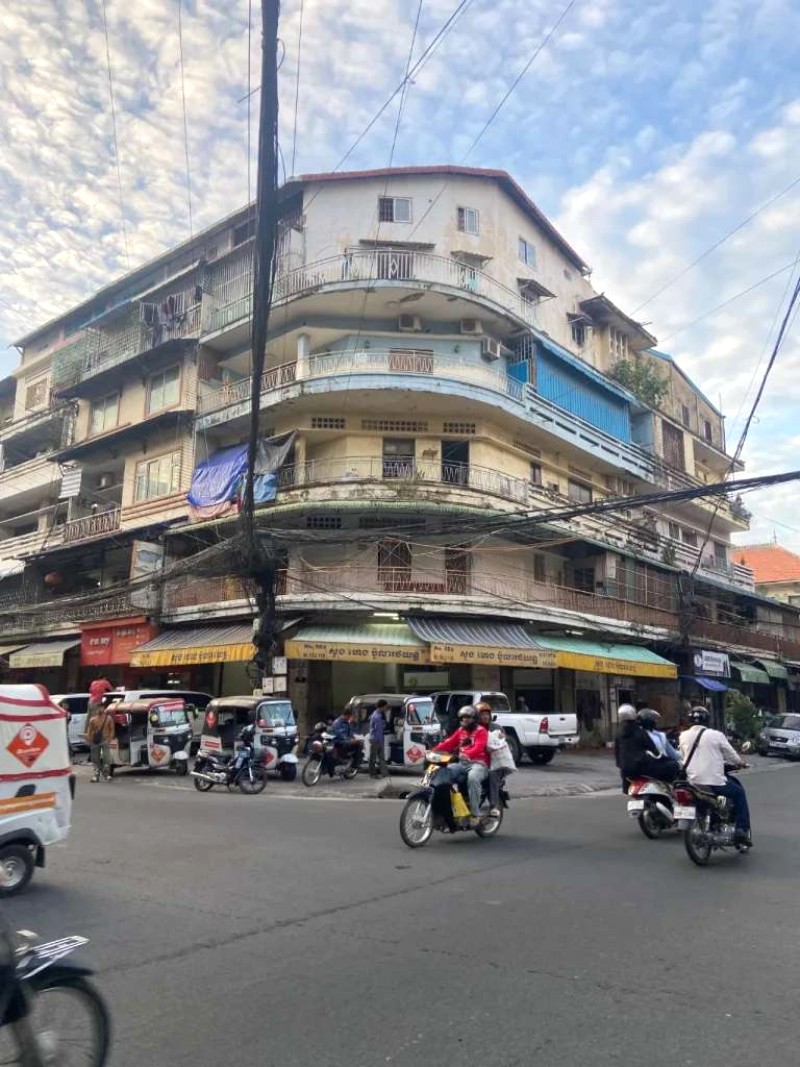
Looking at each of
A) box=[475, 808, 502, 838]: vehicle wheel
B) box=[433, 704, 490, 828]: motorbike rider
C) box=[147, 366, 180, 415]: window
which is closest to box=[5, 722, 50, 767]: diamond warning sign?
box=[433, 704, 490, 828]: motorbike rider

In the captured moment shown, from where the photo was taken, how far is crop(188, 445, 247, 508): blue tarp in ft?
83.4

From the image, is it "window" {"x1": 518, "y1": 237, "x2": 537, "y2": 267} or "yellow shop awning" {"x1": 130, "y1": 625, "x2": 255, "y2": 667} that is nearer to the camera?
"yellow shop awning" {"x1": 130, "y1": 625, "x2": 255, "y2": 667}

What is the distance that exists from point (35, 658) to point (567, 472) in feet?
68.6

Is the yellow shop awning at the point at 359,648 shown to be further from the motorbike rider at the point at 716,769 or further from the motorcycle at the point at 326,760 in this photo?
the motorbike rider at the point at 716,769

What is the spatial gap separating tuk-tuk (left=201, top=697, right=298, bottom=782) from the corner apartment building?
177 inches

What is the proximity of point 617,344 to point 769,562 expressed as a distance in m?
29.7

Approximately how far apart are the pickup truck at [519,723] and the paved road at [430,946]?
35.2ft

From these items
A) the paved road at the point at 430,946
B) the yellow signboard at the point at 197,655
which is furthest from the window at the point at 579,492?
the paved road at the point at 430,946

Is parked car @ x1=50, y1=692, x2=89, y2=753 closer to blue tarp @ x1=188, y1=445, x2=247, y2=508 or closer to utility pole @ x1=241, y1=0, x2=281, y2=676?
blue tarp @ x1=188, y1=445, x2=247, y2=508

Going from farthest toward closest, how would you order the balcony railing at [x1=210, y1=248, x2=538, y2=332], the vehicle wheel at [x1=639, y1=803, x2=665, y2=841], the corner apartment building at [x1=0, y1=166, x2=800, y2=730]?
the balcony railing at [x1=210, y1=248, x2=538, y2=332] → the corner apartment building at [x1=0, y1=166, x2=800, y2=730] → the vehicle wheel at [x1=639, y1=803, x2=665, y2=841]

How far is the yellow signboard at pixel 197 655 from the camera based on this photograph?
22750 millimetres

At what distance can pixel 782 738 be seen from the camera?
27594 millimetres

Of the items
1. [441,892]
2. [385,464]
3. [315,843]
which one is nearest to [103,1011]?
[441,892]

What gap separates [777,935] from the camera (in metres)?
5.37
